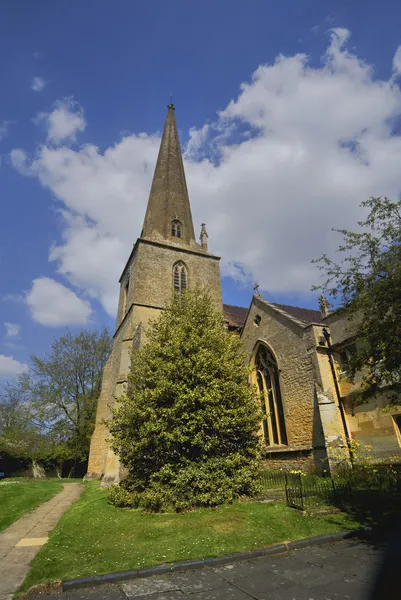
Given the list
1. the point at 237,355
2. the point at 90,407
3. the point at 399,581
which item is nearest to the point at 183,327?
the point at 237,355

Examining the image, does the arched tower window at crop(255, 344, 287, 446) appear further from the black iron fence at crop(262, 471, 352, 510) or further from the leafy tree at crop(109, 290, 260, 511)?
the black iron fence at crop(262, 471, 352, 510)

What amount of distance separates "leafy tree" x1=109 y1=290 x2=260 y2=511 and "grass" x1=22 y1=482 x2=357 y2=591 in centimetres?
79

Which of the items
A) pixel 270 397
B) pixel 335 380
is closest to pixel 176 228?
pixel 270 397

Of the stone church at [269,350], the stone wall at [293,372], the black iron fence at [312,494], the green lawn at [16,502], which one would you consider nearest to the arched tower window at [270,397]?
the stone church at [269,350]

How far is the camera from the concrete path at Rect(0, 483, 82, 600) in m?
5.11

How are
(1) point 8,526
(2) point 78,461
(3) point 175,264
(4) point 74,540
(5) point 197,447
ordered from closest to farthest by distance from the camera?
(4) point 74,540 → (1) point 8,526 → (5) point 197,447 → (3) point 175,264 → (2) point 78,461

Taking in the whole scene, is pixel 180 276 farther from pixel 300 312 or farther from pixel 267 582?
pixel 267 582

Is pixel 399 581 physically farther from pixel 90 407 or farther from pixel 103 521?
pixel 90 407

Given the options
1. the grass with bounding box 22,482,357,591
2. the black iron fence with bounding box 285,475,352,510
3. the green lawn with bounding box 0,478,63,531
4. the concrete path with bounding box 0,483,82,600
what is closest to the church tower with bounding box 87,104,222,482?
the green lawn with bounding box 0,478,63,531

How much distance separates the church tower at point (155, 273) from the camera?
21109 mm

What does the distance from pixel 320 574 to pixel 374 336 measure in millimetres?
5296

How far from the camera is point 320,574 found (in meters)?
4.80

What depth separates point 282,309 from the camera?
2045 cm

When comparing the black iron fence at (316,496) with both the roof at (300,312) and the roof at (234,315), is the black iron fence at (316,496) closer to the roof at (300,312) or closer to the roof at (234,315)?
the roof at (300,312)
